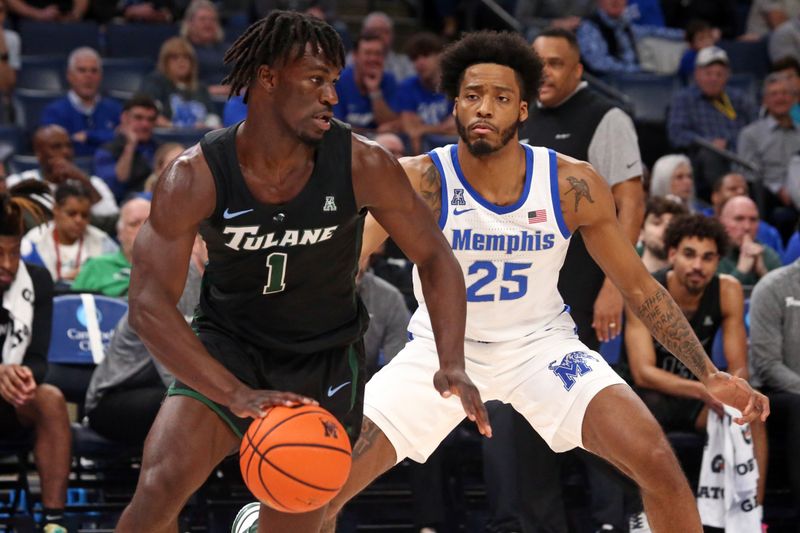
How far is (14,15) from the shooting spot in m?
11.1

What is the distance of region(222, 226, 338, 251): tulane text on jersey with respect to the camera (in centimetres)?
367

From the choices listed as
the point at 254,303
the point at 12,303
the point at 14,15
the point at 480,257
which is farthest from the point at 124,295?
the point at 14,15

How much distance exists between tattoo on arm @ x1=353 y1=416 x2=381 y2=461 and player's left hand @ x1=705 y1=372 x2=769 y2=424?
1.19 m

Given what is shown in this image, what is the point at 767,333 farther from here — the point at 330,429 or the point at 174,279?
the point at 174,279

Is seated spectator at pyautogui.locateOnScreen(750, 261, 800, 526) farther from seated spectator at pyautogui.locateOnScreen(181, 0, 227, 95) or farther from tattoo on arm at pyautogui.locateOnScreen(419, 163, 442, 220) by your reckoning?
seated spectator at pyautogui.locateOnScreen(181, 0, 227, 95)

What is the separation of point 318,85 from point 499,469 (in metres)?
2.81

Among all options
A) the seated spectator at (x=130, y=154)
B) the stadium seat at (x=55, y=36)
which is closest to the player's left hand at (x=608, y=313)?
the seated spectator at (x=130, y=154)

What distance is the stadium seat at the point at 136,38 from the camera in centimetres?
1099

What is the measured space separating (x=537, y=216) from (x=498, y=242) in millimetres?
177

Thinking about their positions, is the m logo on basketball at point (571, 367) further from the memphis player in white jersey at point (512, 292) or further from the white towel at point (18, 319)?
the white towel at point (18, 319)

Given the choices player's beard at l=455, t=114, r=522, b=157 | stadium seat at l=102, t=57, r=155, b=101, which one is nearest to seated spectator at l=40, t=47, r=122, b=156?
stadium seat at l=102, t=57, r=155, b=101

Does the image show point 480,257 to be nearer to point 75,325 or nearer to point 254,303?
point 254,303

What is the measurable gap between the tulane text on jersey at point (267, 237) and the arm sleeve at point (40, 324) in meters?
2.78

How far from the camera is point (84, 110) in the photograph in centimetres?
973
